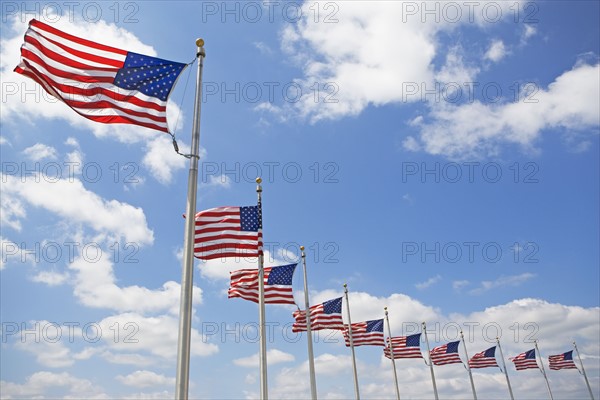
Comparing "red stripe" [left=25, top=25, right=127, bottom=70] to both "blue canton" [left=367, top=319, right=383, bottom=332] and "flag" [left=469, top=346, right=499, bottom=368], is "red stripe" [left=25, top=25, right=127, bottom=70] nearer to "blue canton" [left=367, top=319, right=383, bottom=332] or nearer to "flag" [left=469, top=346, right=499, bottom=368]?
"blue canton" [left=367, top=319, right=383, bottom=332]

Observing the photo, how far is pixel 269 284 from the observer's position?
22.8m

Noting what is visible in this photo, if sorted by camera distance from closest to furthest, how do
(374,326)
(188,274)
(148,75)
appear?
(188,274) → (148,75) → (374,326)

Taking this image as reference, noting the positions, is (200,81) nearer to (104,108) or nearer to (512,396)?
(104,108)

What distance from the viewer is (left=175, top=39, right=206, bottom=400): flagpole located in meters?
9.66

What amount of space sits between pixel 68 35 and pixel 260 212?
31.1 ft

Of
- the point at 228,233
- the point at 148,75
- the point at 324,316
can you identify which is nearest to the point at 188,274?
the point at 148,75

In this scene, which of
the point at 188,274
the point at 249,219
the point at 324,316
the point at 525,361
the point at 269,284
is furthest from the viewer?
the point at 525,361

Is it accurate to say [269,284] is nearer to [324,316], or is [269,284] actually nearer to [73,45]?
[324,316]

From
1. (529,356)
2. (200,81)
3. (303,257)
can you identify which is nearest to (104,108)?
(200,81)

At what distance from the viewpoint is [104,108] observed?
11031 millimetres

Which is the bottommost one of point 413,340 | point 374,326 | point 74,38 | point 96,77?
point 413,340

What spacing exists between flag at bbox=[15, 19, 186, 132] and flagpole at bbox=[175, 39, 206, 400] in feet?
3.14

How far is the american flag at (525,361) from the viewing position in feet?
178

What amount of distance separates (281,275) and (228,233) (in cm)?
657
